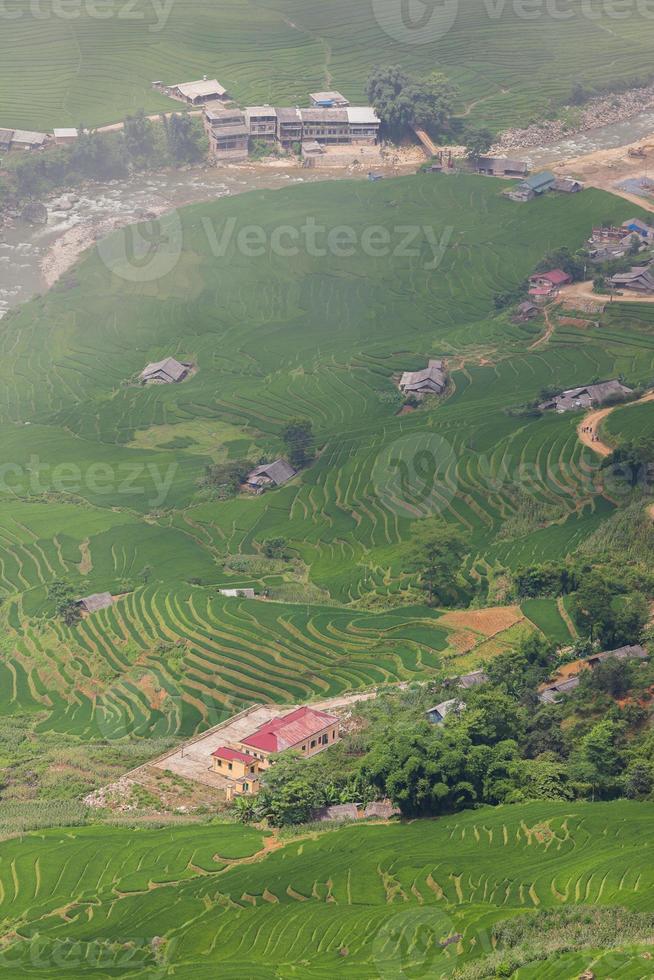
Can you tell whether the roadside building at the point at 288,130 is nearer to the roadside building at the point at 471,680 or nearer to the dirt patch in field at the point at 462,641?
the dirt patch in field at the point at 462,641

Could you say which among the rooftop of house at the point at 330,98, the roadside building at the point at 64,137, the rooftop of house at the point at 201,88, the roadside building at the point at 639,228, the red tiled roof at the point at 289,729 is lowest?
the red tiled roof at the point at 289,729

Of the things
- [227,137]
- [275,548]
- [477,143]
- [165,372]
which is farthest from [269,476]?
[227,137]

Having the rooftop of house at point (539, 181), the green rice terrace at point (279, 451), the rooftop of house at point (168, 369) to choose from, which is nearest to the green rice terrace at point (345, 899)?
the green rice terrace at point (279, 451)

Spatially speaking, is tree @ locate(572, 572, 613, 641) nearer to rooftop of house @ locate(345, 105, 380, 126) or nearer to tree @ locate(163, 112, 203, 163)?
rooftop of house @ locate(345, 105, 380, 126)

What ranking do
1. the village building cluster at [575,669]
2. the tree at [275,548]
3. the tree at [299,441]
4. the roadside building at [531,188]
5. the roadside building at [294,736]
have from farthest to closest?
the roadside building at [531,188] → the tree at [299,441] → the tree at [275,548] → the village building cluster at [575,669] → the roadside building at [294,736]

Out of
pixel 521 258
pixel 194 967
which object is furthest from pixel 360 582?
pixel 521 258

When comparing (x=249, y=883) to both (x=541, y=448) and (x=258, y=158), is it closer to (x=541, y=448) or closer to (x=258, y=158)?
(x=541, y=448)

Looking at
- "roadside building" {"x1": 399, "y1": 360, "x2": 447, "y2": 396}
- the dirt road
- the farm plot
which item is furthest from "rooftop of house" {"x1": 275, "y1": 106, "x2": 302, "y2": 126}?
the farm plot
